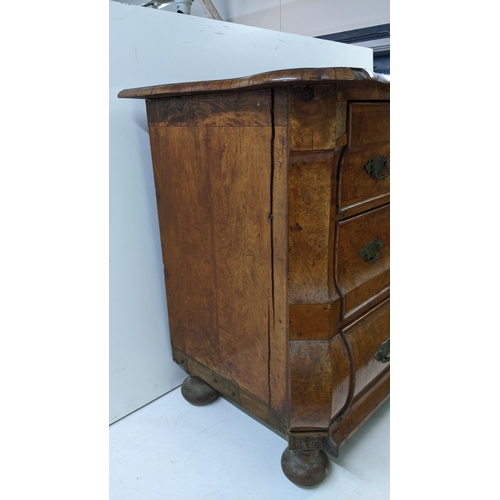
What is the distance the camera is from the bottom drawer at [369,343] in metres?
1.02

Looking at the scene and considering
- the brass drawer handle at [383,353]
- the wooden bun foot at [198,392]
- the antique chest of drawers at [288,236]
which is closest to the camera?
the antique chest of drawers at [288,236]

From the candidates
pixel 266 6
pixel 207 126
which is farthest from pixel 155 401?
pixel 266 6

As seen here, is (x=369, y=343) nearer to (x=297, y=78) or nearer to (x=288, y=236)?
(x=288, y=236)

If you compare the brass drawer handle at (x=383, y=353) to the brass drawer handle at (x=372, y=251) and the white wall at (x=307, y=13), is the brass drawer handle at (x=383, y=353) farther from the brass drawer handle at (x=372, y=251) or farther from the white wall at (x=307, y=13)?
the white wall at (x=307, y=13)

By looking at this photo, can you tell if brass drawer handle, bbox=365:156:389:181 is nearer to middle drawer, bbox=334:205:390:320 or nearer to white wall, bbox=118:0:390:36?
middle drawer, bbox=334:205:390:320

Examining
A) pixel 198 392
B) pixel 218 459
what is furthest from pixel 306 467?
pixel 198 392

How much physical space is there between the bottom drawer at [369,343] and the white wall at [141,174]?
25.6 inches

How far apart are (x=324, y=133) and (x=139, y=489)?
95 centimetres

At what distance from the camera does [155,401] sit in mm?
1397

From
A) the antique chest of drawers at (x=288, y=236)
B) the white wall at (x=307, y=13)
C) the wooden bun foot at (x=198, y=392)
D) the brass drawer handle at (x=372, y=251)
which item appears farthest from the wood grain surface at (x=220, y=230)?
the white wall at (x=307, y=13)

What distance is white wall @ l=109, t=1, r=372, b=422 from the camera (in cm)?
117

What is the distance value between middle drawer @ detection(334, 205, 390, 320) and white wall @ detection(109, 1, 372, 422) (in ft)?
2.06

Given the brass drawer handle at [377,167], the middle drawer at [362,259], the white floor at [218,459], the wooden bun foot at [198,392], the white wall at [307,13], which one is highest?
the white wall at [307,13]

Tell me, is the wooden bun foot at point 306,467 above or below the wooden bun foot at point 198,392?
below
